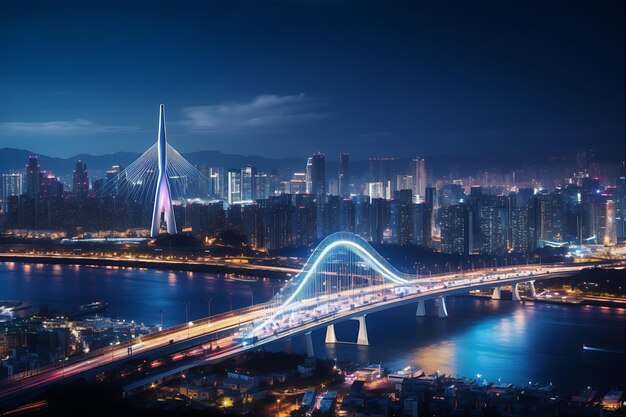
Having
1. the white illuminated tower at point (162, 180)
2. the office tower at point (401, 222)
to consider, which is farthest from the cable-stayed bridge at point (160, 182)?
the office tower at point (401, 222)

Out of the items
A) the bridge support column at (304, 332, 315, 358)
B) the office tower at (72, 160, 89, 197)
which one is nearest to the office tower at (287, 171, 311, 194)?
the office tower at (72, 160, 89, 197)

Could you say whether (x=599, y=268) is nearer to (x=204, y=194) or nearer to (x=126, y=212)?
(x=126, y=212)

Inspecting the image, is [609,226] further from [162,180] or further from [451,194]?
[162,180]

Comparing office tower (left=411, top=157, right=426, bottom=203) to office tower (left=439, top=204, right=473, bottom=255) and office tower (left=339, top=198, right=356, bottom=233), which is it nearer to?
office tower (left=339, top=198, right=356, bottom=233)

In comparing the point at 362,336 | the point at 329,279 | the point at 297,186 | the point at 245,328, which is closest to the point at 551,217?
the point at 329,279

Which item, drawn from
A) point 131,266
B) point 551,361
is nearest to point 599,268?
point 551,361

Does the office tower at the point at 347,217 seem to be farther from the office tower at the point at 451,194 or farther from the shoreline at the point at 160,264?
the shoreline at the point at 160,264
